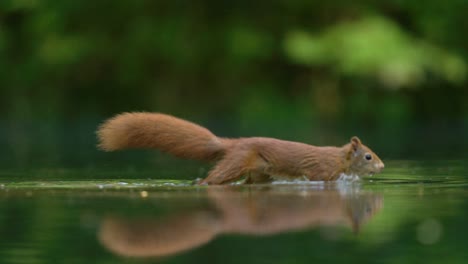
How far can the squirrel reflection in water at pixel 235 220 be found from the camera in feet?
15.4

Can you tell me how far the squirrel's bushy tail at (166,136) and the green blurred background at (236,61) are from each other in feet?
42.8

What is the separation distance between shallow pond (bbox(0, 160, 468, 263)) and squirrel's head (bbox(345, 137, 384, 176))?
17.3 inches

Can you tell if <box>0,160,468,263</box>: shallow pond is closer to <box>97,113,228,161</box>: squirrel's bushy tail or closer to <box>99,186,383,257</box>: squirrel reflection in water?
<box>99,186,383,257</box>: squirrel reflection in water

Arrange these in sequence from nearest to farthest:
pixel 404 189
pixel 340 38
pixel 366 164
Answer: pixel 404 189 → pixel 366 164 → pixel 340 38

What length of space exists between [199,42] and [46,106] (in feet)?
11.2

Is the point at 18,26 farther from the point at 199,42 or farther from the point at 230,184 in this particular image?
the point at 230,184

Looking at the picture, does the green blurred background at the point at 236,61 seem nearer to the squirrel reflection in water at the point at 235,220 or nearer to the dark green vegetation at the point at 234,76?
the dark green vegetation at the point at 234,76

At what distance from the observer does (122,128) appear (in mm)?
7672

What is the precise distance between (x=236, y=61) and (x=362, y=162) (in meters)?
16.3

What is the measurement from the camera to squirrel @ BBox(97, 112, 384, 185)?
7.66 m

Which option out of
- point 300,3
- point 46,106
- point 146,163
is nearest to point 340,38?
point 300,3

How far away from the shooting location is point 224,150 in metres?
7.85

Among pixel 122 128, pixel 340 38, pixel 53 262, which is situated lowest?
pixel 53 262

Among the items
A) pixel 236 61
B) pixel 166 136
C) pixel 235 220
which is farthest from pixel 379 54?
pixel 235 220
